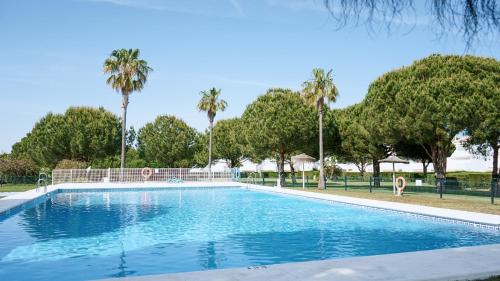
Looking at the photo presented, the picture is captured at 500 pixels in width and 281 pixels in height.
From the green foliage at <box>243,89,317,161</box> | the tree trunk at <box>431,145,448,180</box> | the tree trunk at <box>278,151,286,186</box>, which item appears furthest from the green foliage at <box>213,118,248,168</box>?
the tree trunk at <box>431,145,448,180</box>

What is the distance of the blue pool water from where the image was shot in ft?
33.8

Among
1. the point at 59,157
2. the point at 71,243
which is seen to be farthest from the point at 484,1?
the point at 59,157

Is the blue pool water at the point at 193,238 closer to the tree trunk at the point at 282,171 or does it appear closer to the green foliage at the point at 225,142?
the tree trunk at the point at 282,171

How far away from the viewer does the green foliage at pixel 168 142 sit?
214ft

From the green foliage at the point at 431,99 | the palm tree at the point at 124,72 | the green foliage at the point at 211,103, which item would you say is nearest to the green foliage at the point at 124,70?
the palm tree at the point at 124,72

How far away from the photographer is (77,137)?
54.0m

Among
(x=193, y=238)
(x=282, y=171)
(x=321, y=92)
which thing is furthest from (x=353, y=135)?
(x=193, y=238)

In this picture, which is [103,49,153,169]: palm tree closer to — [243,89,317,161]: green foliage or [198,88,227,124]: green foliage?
[198,88,227,124]: green foliage

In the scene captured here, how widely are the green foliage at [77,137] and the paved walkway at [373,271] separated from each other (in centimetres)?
5080

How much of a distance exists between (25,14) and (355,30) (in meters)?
21.6

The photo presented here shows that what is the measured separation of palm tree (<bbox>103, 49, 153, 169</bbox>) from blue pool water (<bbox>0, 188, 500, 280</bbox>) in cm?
2154

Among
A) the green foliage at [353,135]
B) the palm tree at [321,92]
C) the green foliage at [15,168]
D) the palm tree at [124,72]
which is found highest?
the palm tree at [124,72]

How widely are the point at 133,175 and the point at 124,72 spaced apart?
10.1 meters

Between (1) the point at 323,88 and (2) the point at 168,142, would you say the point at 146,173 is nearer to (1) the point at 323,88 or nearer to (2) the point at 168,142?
(1) the point at 323,88
